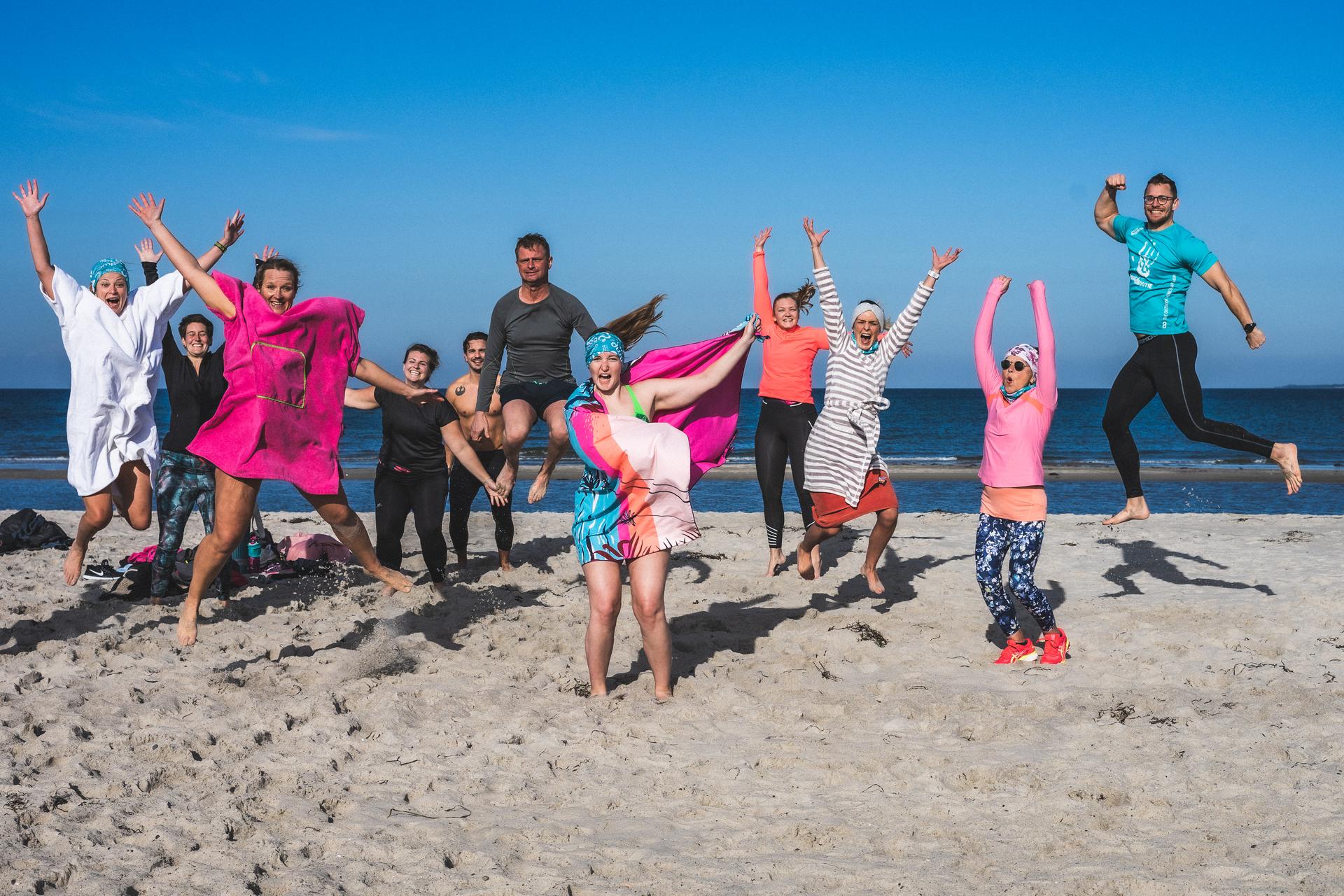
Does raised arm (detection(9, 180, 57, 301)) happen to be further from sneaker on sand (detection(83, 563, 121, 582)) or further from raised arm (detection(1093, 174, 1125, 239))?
raised arm (detection(1093, 174, 1125, 239))

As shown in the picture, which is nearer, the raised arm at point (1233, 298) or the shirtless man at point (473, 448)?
the raised arm at point (1233, 298)

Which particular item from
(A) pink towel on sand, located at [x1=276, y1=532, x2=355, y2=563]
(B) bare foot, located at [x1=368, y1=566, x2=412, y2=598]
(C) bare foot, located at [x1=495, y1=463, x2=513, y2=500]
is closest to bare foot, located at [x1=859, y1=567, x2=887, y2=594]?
(C) bare foot, located at [x1=495, y1=463, x2=513, y2=500]

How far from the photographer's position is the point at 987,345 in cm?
648

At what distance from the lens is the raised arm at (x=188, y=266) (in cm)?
596

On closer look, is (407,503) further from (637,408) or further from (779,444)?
(637,408)

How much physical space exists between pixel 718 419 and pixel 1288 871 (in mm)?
4056

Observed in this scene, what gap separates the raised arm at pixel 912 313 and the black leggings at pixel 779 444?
0.96m

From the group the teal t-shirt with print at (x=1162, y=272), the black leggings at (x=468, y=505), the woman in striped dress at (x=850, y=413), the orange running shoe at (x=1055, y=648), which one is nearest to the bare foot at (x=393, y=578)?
the black leggings at (x=468, y=505)

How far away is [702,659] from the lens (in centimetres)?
688

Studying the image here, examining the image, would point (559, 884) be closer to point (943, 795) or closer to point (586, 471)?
point (943, 795)

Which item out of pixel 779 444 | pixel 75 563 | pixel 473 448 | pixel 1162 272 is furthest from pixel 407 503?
pixel 1162 272

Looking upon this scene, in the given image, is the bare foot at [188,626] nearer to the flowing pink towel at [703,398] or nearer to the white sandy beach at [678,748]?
the white sandy beach at [678,748]

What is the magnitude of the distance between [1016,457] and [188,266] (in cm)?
492

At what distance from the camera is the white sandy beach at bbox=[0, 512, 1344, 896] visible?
3.94 m
